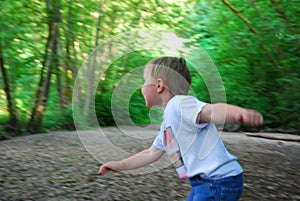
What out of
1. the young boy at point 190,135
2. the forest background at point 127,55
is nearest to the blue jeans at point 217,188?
the young boy at point 190,135

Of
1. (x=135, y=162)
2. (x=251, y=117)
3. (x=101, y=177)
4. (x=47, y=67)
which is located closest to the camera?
(x=251, y=117)

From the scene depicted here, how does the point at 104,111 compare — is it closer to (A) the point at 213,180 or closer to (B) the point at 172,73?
(B) the point at 172,73

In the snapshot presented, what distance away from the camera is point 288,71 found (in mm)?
6648

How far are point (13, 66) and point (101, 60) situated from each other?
7.74 ft

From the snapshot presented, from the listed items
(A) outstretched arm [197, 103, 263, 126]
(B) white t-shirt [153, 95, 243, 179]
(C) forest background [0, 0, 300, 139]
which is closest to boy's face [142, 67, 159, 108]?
(B) white t-shirt [153, 95, 243, 179]

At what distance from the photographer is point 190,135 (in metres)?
2.12

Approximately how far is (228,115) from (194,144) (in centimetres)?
32

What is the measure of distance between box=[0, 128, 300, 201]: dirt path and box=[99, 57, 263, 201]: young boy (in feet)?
6.01

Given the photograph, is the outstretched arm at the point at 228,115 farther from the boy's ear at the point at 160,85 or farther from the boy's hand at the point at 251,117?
the boy's ear at the point at 160,85

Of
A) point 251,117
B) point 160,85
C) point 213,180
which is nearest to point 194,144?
point 213,180

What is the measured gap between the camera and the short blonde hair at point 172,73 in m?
2.22

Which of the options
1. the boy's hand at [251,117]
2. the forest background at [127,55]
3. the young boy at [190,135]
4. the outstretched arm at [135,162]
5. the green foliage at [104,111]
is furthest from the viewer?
the green foliage at [104,111]

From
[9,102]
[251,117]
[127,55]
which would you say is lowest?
[251,117]

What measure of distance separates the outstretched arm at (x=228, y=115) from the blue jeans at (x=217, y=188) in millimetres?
289
